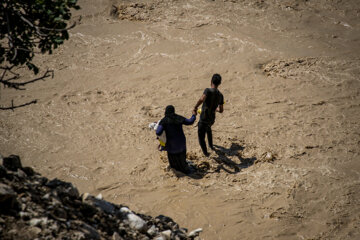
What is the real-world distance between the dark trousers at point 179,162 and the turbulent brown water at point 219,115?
17 centimetres

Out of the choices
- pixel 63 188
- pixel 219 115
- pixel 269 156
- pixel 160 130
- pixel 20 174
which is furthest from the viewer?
pixel 219 115

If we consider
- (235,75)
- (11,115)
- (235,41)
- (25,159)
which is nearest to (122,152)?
(25,159)

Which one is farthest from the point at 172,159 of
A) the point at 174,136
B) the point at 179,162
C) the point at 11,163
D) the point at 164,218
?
the point at 11,163

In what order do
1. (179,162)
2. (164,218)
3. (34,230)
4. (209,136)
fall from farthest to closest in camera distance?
(209,136)
(179,162)
(164,218)
(34,230)

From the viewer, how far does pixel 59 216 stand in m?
3.61

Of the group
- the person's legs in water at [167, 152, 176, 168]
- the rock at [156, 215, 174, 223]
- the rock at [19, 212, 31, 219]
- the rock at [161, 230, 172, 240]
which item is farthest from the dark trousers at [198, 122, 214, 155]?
the rock at [19, 212, 31, 219]

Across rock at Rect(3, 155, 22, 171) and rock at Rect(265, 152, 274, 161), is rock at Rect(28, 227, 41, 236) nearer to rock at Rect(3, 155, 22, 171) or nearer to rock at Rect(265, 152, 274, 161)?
rock at Rect(3, 155, 22, 171)

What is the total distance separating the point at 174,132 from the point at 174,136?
7 cm

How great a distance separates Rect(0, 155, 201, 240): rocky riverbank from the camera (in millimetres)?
3297

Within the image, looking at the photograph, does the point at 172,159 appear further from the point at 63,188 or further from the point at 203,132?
the point at 63,188

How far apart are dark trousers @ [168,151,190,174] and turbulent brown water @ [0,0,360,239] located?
171 millimetres

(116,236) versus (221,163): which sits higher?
(116,236)

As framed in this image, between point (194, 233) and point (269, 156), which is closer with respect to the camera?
point (194, 233)

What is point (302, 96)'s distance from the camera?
8062 millimetres
